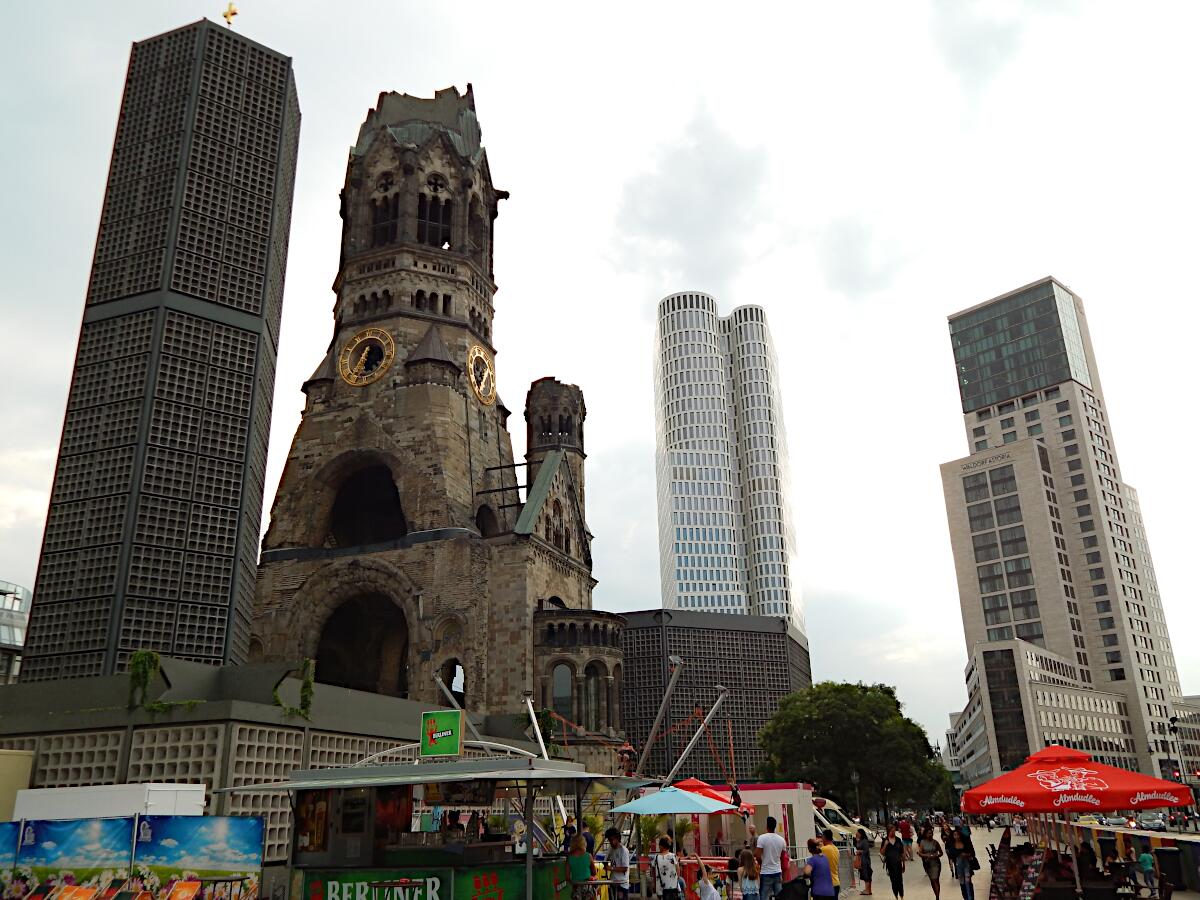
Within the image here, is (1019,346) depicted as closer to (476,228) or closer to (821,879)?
(476,228)

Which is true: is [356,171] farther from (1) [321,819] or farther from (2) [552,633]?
(1) [321,819]

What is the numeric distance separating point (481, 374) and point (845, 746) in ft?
98.7

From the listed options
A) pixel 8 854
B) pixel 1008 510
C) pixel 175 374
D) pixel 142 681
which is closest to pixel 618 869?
pixel 8 854

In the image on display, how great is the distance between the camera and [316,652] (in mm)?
48781

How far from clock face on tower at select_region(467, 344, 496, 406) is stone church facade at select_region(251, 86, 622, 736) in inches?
6.0

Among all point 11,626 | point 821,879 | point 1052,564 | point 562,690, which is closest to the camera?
point 821,879

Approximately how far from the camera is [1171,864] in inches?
959

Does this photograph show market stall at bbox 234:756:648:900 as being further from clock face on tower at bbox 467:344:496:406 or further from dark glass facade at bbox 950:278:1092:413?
dark glass facade at bbox 950:278:1092:413

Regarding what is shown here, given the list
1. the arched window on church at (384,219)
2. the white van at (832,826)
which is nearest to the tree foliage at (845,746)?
the white van at (832,826)

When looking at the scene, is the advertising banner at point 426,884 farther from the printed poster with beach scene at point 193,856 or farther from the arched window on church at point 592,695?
the arched window on church at point 592,695

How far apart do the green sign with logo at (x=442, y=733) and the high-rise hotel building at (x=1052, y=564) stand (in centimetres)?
9953

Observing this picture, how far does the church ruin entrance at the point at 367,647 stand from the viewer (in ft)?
171

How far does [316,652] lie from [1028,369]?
12001 centimetres

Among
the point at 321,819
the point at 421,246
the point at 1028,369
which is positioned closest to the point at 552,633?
the point at 421,246
